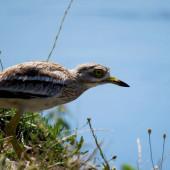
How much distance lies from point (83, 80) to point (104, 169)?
169 cm

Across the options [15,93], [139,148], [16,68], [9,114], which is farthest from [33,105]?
[139,148]

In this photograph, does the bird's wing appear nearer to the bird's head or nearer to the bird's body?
the bird's body

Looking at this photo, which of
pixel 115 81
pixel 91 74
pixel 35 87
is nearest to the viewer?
pixel 35 87

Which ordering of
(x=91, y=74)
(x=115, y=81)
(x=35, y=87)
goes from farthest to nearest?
1. (x=115, y=81)
2. (x=91, y=74)
3. (x=35, y=87)

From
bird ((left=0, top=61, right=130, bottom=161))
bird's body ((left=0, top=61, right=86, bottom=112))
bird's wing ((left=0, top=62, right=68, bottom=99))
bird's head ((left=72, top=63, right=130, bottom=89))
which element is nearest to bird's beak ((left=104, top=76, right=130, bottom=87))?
bird's head ((left=72, top=63, right=130, bottom=89))

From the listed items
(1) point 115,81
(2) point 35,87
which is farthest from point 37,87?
(1) point 115,81

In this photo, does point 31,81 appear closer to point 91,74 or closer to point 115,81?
point 91,74

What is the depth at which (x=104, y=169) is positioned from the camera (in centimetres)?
317

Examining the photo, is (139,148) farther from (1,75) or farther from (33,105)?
(1,75)

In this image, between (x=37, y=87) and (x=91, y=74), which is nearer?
(x=37, y=87)

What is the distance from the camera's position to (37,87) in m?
4.30

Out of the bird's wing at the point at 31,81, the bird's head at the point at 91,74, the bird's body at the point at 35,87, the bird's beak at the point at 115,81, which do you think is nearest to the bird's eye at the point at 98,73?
the bird's head at the point at 91,74

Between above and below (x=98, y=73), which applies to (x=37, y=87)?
below

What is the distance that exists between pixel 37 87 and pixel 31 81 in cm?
11
